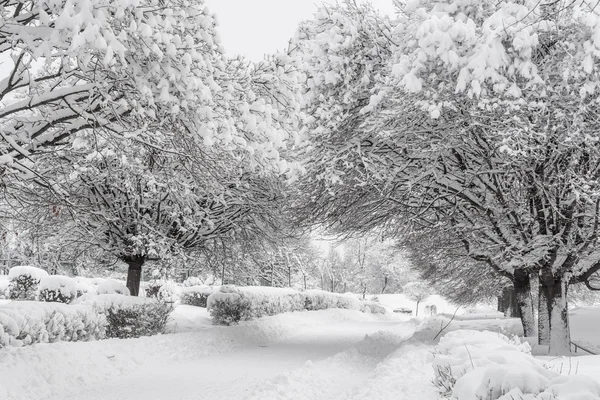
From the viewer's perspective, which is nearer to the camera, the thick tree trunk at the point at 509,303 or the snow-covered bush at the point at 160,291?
the snow-covered bush at the point at 160,291

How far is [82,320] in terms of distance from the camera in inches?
398

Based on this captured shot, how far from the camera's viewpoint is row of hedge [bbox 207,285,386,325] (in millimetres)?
17516

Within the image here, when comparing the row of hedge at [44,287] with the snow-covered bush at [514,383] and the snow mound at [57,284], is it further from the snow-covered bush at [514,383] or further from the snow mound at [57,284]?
the snow-covered bush at [514,383]

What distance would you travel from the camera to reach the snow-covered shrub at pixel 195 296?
1021 inches

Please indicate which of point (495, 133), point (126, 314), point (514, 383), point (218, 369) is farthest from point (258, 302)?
point (514, 383)

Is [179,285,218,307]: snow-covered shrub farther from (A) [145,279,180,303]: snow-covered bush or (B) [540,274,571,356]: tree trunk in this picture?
(B) [540,274,571,356]: tree trunk

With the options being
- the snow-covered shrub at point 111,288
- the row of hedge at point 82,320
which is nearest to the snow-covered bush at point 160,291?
the snow-covered shrub at point 111,288

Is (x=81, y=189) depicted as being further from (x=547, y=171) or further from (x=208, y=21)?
(x=547, y=171)

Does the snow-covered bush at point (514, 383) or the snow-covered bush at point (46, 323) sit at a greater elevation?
the snow-covered bush at point (514, 383)

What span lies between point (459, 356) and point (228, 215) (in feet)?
35.6

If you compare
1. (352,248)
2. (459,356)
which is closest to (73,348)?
(459,356)

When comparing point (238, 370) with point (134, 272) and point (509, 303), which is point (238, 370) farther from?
point (509, 303)

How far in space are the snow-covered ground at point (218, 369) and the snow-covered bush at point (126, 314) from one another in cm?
71

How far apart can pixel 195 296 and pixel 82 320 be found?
651 inches
